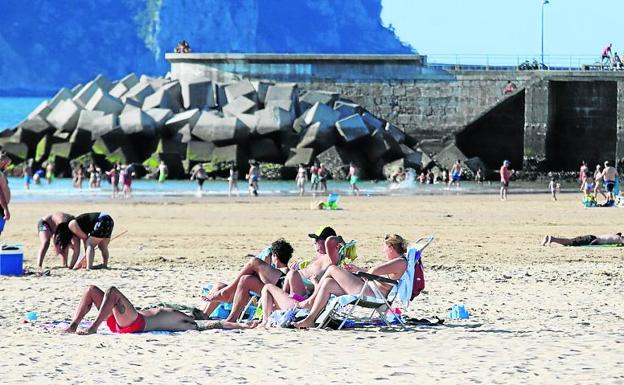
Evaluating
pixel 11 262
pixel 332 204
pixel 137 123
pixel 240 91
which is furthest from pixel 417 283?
pixel 240 91

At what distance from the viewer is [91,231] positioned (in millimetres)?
14195

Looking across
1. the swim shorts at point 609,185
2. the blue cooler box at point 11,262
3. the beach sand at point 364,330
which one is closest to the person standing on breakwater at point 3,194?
the blue cooler box at point 11,262

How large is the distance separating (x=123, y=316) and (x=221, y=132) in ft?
109

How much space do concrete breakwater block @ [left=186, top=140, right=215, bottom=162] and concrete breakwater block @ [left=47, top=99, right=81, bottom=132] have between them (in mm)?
5095

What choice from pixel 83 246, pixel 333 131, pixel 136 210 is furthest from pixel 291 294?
pixel 333 131

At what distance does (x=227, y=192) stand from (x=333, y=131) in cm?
888

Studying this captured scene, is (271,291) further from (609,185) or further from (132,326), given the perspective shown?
(609,185)

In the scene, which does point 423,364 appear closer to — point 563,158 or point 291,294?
point 291,294

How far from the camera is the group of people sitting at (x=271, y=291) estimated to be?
31.8ft

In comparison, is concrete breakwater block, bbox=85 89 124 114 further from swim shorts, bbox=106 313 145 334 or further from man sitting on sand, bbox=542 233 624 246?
swim shorts, bbox=106 313 145 334

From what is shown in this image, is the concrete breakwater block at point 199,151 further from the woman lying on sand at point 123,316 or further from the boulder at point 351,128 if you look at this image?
the woman lying on sand at point 123,316

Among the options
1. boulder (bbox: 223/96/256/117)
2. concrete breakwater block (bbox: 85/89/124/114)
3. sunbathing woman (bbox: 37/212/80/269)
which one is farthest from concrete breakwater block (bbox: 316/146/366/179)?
sunbathing woman (bbox: 37/212/80/269)

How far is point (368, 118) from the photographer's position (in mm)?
43969

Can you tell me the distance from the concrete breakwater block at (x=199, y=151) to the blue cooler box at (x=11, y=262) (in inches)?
1118
